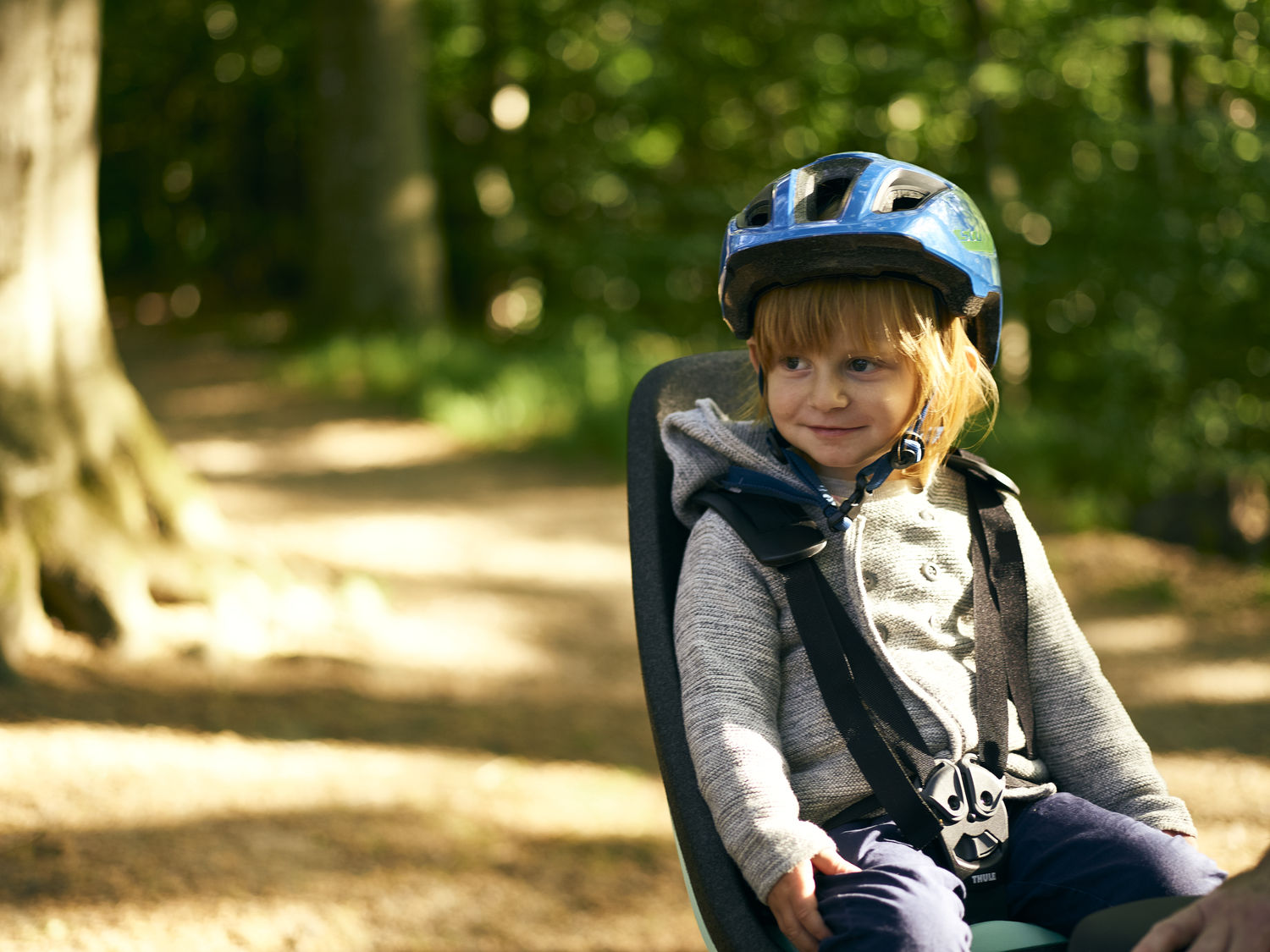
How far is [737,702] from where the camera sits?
74.0 inches

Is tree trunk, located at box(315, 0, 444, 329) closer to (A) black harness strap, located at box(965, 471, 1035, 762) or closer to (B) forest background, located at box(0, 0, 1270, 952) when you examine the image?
(B) forest background, located at box(0, 0, 1270, 952)

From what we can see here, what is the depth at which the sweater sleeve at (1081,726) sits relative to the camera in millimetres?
1976

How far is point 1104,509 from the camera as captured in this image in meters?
7.05

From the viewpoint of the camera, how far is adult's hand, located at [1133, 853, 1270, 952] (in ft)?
4.23

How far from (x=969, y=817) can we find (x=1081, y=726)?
12.9 inches

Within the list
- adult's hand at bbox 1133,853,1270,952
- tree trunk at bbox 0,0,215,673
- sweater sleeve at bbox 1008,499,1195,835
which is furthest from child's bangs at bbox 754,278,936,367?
tree trunk at bbox 0,0,215,673

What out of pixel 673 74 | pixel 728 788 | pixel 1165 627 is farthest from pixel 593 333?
pixel 728 788

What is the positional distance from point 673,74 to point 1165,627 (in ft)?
33.8

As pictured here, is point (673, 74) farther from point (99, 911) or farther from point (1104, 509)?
point (99, 911)

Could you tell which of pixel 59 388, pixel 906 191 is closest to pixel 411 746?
pixel 59 388

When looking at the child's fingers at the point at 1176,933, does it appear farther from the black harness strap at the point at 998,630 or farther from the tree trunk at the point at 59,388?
the tree trunk at the point at 59,388

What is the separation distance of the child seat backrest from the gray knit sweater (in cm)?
3

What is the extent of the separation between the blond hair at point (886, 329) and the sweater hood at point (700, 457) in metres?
0.17

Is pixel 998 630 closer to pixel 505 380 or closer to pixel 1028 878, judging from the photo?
pixel 1028 878
